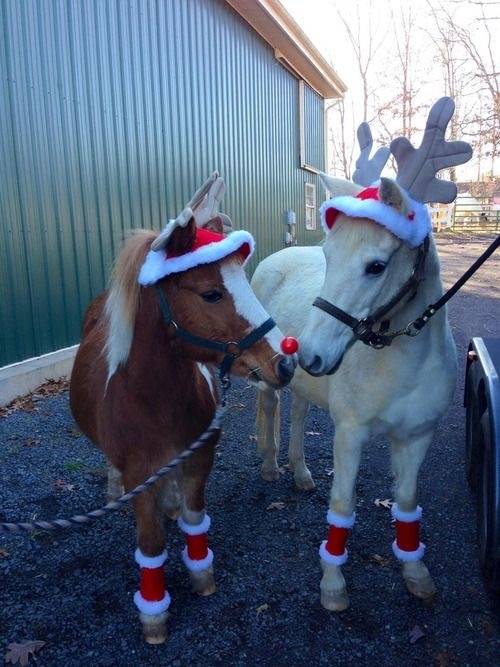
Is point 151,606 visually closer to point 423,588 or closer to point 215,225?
point 423,588

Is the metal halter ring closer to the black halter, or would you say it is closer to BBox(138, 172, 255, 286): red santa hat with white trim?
the black halter

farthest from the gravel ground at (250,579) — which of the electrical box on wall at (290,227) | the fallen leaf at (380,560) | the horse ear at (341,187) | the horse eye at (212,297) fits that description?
the electrical box on wall at (290,227)

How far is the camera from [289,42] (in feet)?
36.0

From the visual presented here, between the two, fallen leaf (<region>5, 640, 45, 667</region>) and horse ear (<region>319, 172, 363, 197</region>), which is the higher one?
horse ear (<region>319, 172, 363, 197</region>)

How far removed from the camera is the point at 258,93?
10.7m

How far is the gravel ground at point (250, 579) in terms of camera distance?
233 centimetres

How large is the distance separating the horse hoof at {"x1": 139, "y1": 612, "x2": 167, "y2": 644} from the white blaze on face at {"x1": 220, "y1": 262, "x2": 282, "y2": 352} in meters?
1.39

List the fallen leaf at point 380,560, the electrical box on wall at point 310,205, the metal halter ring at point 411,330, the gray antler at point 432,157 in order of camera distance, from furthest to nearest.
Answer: the electrical box on wall at point 310,205 < the fallen leaf at point 380,560 < the metal halter ring at point 411,330 < the gray antler at point 432,157

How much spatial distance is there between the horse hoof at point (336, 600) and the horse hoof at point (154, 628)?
0.80 meters

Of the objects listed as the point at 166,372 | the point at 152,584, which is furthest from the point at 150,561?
the point at 166,372

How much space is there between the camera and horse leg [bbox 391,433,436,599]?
2.57 m

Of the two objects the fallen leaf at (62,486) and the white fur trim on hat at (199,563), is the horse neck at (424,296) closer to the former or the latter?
the white fur trim on hat at (199,563)

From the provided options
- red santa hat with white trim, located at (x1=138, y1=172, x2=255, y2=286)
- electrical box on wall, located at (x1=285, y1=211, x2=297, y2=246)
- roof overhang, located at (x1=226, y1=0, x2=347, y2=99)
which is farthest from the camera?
electrical box on wall, located at (x1=285, y1=211, x2=297, y2=246)

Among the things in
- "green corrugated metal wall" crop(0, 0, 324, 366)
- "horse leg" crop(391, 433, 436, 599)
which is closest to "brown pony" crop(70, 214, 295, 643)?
"horse leg" crop(391, 433, 436, 599)
